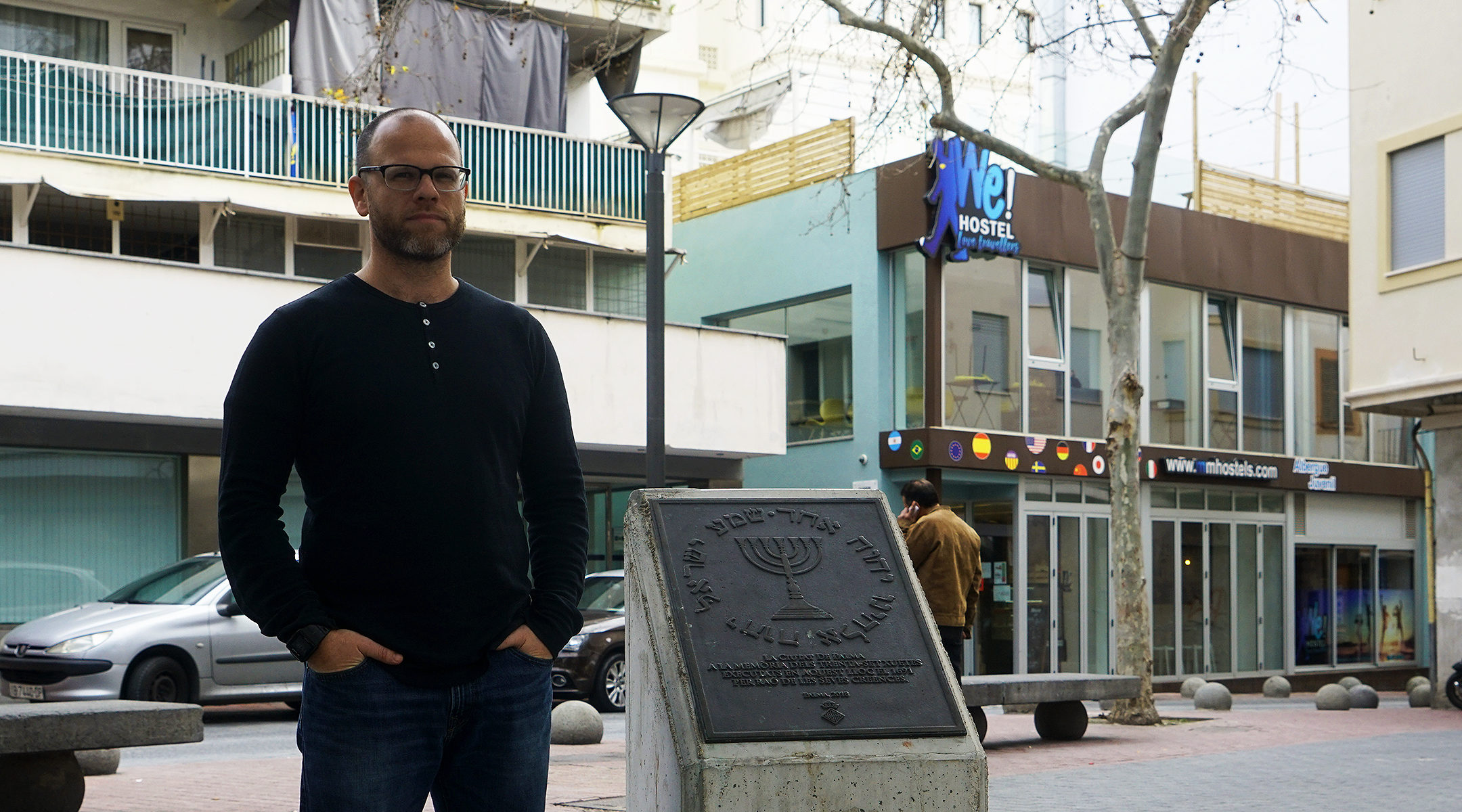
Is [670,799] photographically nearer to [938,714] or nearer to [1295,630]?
[938,714]

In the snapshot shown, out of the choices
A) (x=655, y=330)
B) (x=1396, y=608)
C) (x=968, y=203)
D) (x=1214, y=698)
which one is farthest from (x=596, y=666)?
(x=1396, y=608)

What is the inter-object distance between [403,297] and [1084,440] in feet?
75.8

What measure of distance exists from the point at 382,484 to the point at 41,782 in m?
5.53

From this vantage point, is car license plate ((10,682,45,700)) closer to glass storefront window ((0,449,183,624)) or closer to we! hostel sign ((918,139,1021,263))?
glass storefront window ((0,449,183,624))

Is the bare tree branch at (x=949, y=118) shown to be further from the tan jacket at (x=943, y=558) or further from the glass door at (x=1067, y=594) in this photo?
the glass door at (x=1067, y=594)

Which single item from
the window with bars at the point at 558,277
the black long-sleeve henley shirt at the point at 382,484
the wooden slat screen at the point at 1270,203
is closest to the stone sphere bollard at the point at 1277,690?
the wooden slat screen at the point at 1270,203

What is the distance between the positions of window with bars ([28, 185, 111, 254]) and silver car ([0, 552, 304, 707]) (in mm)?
6177

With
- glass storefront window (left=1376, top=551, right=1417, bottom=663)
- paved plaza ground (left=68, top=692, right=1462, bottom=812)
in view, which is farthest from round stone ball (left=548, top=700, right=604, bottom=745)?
glass storefront window (left=1376, top=551, right=1417, bottom=663)

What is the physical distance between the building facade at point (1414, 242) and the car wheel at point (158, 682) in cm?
1389

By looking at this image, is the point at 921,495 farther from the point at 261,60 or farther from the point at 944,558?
the point at 261,60

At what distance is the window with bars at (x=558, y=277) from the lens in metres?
23.6

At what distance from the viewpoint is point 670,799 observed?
493cm

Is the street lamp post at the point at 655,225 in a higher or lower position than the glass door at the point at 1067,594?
higher

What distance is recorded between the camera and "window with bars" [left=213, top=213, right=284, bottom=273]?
2088cm
